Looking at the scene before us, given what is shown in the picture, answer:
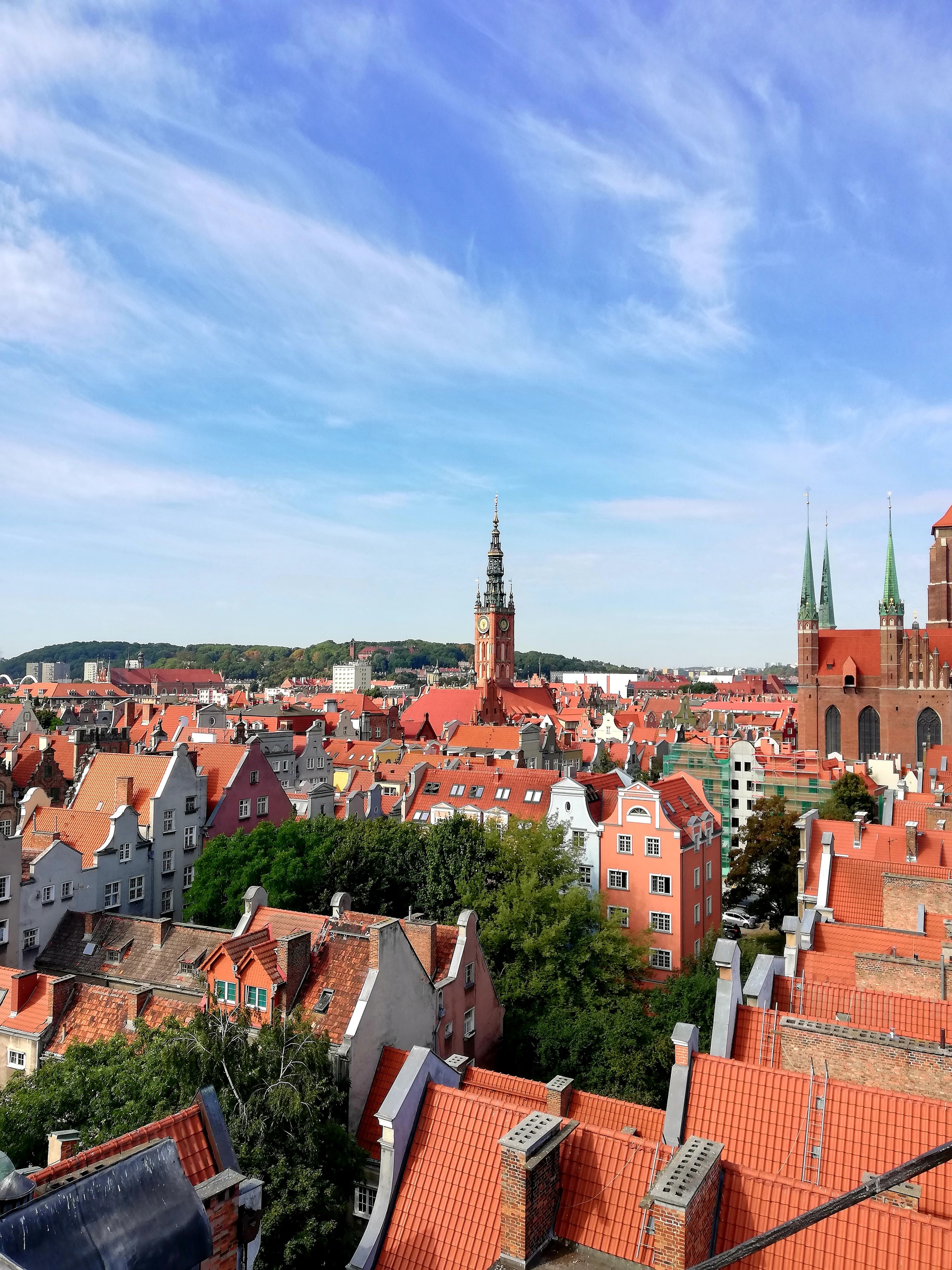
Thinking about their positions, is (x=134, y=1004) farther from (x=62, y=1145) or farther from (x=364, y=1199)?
(x=62, y=1145)

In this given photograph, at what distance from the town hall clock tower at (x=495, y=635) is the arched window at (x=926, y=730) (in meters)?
67.8

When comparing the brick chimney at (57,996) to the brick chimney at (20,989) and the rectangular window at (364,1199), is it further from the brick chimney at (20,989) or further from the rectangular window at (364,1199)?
the rectangular window at (364,1199)

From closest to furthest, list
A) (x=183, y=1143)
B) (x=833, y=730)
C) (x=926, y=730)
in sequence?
1. (x=183, y=1143)
2. (x=926, y=730)
3. (x=833, y=730)

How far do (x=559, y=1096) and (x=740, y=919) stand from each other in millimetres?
42398

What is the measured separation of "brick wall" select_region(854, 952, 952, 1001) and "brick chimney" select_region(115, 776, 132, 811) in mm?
31841

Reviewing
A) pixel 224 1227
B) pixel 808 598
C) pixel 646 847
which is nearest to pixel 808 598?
pixel 808 598

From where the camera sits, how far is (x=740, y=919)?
187 ft

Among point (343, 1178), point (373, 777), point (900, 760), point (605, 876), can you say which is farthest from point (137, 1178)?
point (900, 760)

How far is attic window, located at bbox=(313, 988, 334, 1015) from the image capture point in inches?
929

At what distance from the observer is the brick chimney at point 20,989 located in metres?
26.2

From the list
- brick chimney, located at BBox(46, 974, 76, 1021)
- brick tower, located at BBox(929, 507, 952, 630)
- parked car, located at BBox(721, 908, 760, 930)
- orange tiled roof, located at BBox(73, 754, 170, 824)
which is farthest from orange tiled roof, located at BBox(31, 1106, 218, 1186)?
brick tower, located at BBox(929, 507, 952, 630)

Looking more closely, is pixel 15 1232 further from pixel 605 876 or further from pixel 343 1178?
pixel 605 876

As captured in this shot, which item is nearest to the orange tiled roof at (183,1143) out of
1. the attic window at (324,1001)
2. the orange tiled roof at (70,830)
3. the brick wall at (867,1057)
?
the attic window at (324,1001)

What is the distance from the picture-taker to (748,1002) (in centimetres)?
2241
